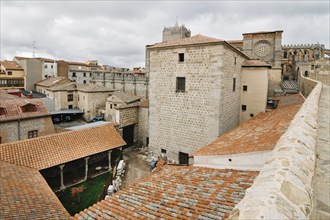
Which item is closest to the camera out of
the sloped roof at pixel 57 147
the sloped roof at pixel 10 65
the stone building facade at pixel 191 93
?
the sloped roof at pixel 57 147

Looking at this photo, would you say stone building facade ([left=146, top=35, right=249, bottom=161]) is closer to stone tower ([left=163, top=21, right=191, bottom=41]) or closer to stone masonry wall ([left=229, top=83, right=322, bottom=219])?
stone masonry wall ([left=229, top=83, right=322, bottom=219])

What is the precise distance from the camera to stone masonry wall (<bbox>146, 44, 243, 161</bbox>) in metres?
12.6

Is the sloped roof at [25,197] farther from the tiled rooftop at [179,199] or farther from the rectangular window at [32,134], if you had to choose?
the rectangular window at [32,134]

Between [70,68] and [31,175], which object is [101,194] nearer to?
[31,175]

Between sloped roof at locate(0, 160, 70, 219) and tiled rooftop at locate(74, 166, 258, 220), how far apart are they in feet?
9.37

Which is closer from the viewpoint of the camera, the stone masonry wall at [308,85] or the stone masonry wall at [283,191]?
the stone masonry wall at [283,191]

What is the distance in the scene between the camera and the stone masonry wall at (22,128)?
14602 mm

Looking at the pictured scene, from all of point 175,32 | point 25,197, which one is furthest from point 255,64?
point 175,32

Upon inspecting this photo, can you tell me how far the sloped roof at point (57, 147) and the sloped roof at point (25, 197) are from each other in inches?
40.0

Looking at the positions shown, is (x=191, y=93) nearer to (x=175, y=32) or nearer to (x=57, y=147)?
(x=57, y=147)

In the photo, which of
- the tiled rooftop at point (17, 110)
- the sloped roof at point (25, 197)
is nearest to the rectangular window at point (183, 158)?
the sloped roof at point (25, 197)

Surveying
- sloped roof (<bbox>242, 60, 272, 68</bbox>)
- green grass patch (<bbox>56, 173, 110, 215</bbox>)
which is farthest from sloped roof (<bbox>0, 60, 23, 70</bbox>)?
sloped roof (<bbox>242, 60, 272, 68</bbox>)

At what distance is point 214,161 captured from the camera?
7629 millimetres

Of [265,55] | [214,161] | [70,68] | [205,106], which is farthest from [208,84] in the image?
[70,68]
